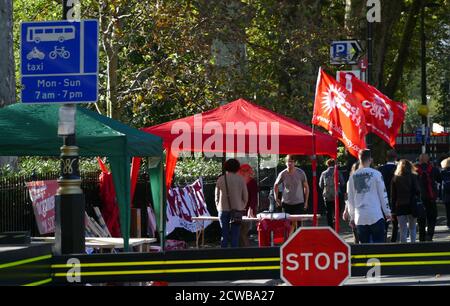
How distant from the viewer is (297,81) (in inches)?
1193

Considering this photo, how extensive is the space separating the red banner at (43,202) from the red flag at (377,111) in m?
5.16

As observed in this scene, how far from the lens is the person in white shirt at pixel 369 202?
15047 mm

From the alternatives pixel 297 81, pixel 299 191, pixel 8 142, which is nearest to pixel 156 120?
pixel 297 81

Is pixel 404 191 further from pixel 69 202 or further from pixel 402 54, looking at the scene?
pixel 402 54

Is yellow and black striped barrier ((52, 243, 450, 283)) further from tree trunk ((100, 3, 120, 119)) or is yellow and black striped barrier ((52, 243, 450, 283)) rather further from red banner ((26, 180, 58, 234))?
tree trunk ((100, 3, 120, 119))

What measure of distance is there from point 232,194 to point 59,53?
6134 millimetres

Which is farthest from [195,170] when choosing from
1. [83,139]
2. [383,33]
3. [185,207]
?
[83,139]

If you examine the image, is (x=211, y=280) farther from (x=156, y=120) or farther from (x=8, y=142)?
(x=156, y=120)

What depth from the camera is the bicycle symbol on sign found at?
12.7 metres

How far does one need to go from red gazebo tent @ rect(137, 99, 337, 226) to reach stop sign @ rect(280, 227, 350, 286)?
9.02m

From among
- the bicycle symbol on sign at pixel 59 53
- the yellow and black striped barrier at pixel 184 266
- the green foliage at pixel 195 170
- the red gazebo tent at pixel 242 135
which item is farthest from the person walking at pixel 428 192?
the yellow and black striped barrier at pixel 184 266

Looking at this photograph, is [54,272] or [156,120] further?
[156,120]

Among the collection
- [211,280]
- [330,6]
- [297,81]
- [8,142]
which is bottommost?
[211,280]
